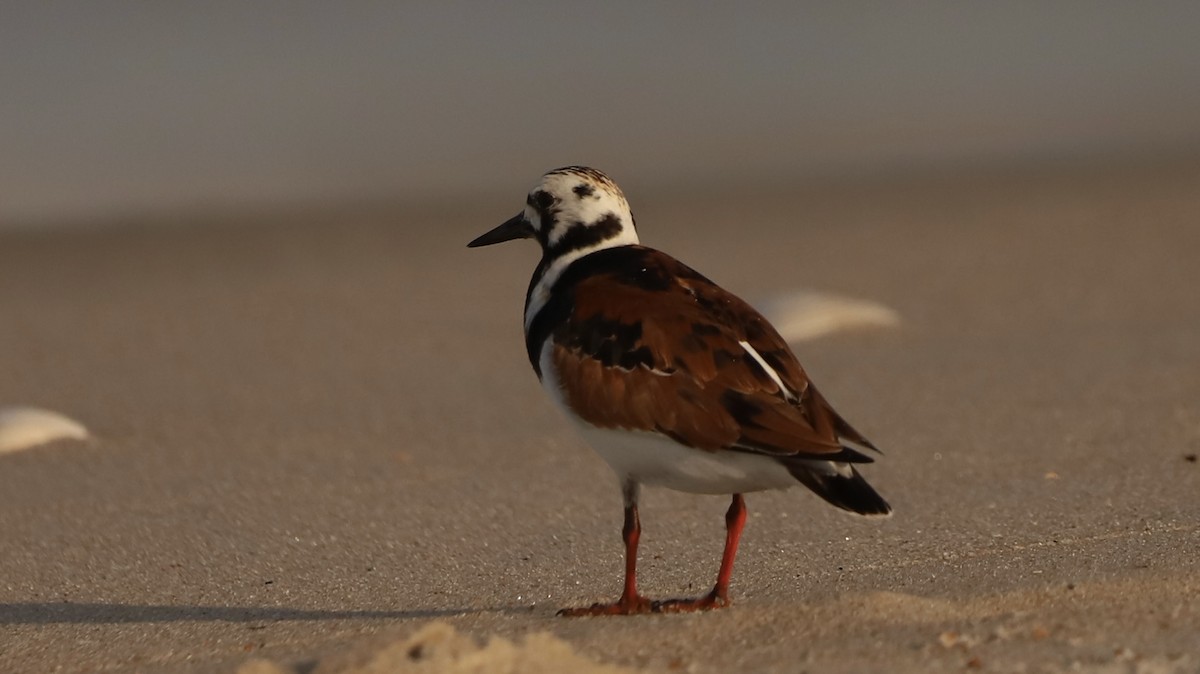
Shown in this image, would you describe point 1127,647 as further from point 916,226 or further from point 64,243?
point 64,243

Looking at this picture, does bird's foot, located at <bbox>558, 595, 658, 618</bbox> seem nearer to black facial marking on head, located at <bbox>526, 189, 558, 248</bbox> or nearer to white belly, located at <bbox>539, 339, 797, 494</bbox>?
white belly, located at <bbox>539, 339, 797, 494</bbox>

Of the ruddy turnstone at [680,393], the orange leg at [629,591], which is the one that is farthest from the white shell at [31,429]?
the orange leg at [629,591]

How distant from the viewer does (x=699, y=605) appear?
419 centimetres

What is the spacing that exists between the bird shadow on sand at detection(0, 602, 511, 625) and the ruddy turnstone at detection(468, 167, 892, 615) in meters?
0.45

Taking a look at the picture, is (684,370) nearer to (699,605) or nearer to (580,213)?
(699,605)

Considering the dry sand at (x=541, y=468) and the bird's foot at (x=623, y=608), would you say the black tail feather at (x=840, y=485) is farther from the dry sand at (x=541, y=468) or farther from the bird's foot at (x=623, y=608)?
the bird's foot at (x=623, y=608)

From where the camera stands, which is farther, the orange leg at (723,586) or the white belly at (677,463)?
the orange leg at (723,586)

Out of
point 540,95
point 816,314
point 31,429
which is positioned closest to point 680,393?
point 31,429

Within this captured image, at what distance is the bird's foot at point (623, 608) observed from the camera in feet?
13.7

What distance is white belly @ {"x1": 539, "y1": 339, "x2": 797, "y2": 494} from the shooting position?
13.0 feet

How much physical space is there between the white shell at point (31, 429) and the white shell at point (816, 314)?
3201 millimetres

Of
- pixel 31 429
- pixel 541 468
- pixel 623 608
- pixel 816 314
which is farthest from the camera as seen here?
pixel 816 314

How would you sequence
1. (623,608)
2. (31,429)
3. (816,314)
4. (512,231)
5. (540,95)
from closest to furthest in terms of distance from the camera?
(623,608)
(512,231)
(31,429)
(816,314)
(540,95)

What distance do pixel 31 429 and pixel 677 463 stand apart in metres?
3.60
